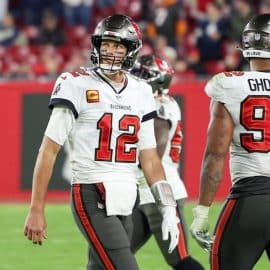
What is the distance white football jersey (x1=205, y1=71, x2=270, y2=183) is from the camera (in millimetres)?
4590

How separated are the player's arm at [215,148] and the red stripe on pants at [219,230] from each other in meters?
0.15

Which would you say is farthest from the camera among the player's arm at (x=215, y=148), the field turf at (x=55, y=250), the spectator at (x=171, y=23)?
the spectator at (x=171, y=23)

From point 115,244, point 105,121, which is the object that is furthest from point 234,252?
point 105,121

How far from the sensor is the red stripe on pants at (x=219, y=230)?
456 cm

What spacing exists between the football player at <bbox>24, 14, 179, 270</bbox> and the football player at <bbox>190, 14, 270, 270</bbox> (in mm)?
300

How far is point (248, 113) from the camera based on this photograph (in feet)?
15.1

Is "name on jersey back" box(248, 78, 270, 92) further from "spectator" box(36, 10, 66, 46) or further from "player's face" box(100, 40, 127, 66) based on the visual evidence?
"spectator" box(36, 10, 66, 46)

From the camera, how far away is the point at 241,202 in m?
4.58

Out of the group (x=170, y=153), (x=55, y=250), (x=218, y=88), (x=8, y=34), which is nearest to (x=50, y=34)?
(x=8, y=34)

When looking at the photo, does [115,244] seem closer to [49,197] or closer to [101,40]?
[101,40]

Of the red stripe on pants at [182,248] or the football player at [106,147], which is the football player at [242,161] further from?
the red stripe on pants at [182,248]

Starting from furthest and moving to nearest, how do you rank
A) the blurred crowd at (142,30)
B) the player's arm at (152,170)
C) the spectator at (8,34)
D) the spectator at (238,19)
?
the spectator at (8,34) < the spectator at (238,19) < the blurred crowd at (142,30) < the player's arm at (152,170)

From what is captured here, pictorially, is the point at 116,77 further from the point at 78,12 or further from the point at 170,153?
the point at 78,12

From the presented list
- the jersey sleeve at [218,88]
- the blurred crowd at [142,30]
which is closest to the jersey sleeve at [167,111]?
the jersey sleeve at [218,88]
